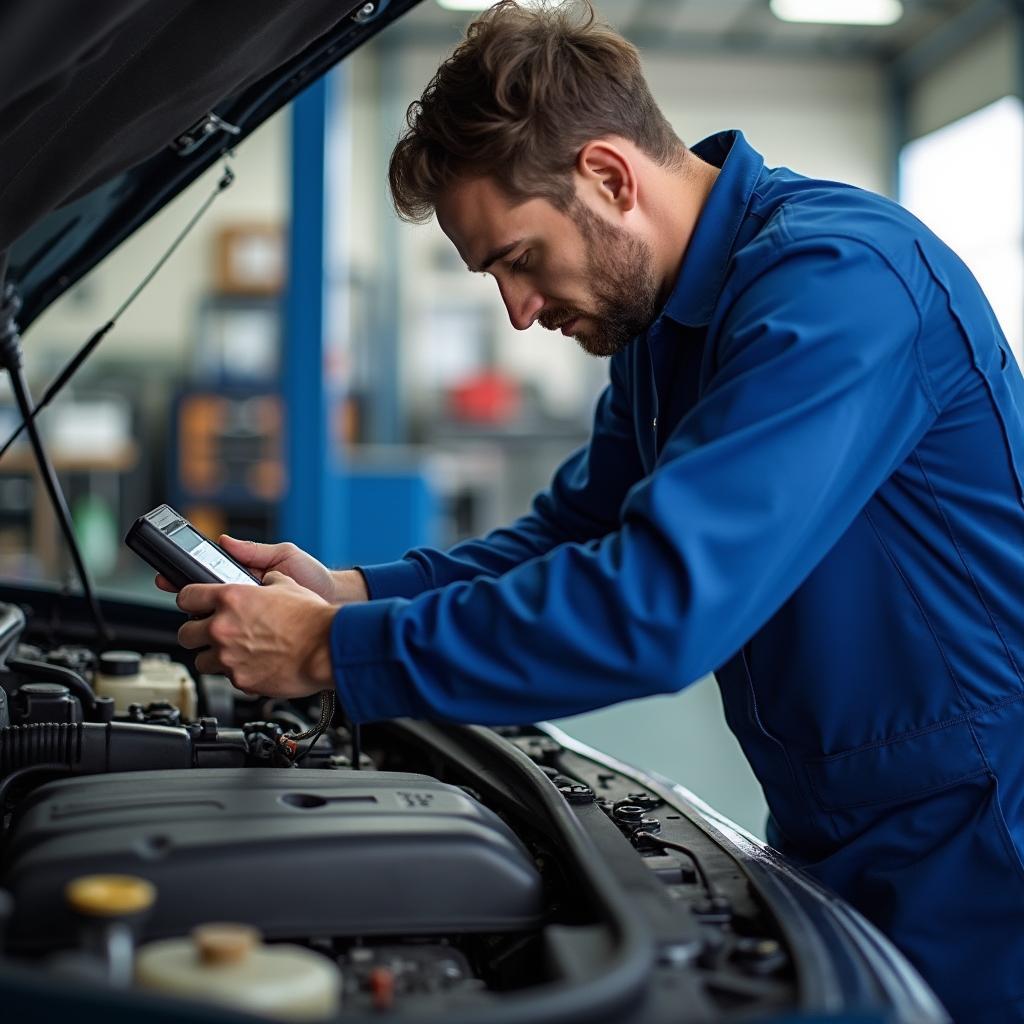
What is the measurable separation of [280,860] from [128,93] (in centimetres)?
81

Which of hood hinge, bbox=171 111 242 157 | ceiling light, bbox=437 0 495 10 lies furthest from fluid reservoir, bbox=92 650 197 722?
ceiling light, bbox=437 0 495 10

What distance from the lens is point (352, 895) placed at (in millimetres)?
956

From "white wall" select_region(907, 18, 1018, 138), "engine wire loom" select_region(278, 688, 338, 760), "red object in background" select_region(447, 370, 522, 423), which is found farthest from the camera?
"red object in background" select_region(447, 370, 522, 423)

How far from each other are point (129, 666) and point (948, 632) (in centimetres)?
104

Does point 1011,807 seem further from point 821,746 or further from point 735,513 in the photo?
point 735,513

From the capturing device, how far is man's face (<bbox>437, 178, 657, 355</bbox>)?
1245mm

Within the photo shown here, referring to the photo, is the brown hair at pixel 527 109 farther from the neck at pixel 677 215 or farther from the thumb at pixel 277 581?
the thumb at pixel 277 581

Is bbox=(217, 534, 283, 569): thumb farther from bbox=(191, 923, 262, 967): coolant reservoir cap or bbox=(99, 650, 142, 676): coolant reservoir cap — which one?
bbox=(191, 923, 262, 967): coolant reservoir cap

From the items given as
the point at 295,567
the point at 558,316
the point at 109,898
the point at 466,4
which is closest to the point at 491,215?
the point at 558,316

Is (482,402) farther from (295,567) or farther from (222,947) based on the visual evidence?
(222,947)

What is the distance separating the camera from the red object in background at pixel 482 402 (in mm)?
10156

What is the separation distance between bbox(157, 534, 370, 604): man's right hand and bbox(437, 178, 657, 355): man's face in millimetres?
401

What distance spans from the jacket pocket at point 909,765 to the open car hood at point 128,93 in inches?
36.7

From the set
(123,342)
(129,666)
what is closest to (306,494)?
(129,666)
